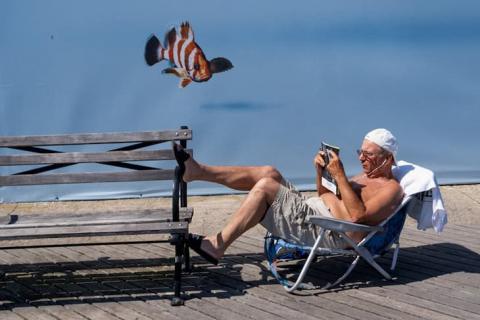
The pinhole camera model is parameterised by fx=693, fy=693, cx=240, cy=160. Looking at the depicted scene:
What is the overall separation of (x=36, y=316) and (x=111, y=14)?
139 inches

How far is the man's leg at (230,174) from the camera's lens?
13.8 ft

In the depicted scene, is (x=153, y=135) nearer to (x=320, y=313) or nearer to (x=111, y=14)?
(x=320, y=313)

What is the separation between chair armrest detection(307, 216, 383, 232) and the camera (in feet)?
13.4

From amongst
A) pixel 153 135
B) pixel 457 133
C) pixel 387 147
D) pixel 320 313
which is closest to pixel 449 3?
pixel 457 133

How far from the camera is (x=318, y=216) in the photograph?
4.11 metres

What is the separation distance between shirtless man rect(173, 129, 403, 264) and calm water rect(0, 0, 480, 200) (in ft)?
7.82

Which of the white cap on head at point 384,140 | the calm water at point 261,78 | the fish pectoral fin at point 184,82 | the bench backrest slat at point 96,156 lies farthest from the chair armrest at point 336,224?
the fish pectoral fin at point 184,82

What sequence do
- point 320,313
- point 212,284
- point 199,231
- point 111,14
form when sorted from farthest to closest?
point 111,14
point 199,231
point 212,284
point 320,313

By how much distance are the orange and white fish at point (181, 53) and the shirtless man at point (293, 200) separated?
2.43 m

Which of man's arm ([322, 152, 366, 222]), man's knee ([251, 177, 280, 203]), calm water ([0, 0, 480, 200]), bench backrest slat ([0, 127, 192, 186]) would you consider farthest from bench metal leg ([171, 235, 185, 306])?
calm water ([0, 0, 480, 200])

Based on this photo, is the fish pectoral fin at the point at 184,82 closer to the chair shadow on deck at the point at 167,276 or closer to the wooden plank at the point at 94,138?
the wooden plank at the point at 94,138

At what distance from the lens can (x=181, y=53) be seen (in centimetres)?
660

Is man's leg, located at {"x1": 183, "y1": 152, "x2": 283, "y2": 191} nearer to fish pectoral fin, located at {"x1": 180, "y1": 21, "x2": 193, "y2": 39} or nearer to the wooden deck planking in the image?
the wooden deck planking

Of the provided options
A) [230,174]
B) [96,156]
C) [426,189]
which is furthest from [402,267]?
[96,156]
